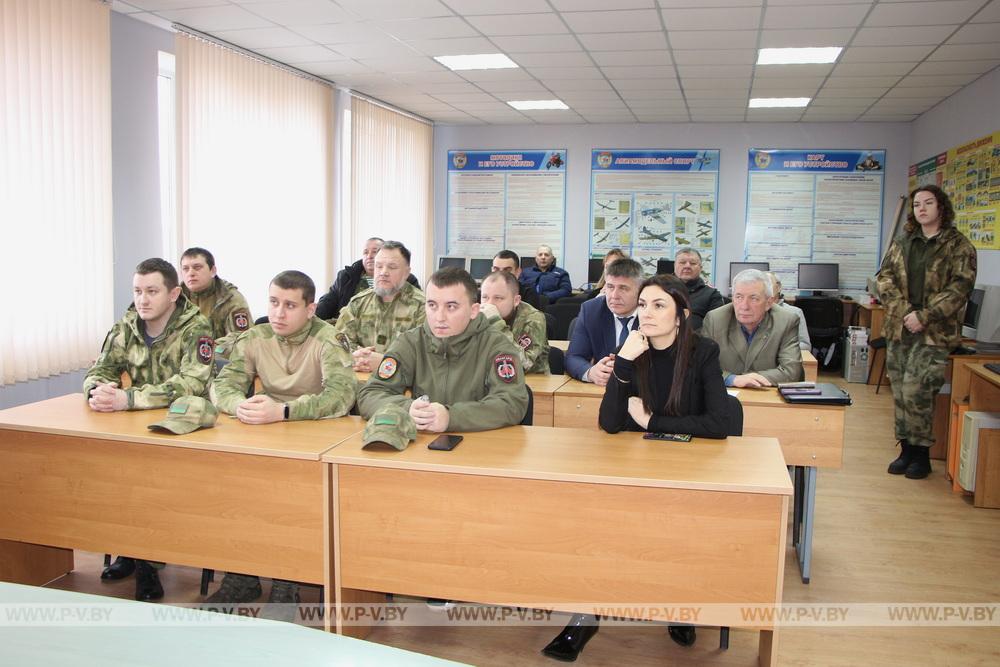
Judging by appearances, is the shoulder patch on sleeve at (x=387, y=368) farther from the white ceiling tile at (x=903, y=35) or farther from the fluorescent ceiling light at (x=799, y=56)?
the fluorescent ceiling light at (x=799, y=56)

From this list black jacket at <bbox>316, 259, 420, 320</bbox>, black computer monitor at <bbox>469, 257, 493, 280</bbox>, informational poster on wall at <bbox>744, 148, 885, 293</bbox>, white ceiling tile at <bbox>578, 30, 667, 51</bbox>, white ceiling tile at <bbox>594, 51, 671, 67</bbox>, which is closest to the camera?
white ceiling tile at <bbox>578, 30, 667, 51</bbox>

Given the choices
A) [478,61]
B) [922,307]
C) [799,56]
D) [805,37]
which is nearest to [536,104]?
[478,61]

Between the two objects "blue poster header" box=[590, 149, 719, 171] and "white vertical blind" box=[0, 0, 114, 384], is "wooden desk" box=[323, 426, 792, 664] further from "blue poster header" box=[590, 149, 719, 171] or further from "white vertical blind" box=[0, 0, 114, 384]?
"blue poster header" box=[590, 149, 719, 171]

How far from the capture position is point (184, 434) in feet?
8.15

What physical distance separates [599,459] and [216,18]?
478 centimetres

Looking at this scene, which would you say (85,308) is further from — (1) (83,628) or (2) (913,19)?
(2) (913,19)

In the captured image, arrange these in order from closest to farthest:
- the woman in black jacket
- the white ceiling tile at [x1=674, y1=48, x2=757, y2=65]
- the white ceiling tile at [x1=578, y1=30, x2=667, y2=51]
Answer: the woman in black jacket < the white ceiling tile at [x1=578, y1=30, x2=667, y2=51] < the white ceiling tile at [x1=674, y1=48, x2=757, y2=65]

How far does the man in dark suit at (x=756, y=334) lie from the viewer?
12.3 ft

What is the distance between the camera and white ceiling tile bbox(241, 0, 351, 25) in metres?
5.14

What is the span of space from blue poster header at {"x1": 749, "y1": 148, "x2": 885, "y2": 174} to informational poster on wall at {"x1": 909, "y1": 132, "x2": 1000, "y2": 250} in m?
1.69

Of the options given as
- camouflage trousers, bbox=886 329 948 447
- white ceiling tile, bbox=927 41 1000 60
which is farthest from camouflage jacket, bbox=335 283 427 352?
white ceiling tile, bbox=927 41 1000 60

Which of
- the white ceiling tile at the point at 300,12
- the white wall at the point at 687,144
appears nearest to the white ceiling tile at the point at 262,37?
the white ceiling tile at the point at 300,12

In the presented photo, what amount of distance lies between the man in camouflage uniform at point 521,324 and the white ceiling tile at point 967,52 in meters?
4.17

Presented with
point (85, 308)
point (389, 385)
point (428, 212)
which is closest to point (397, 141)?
point (428, 212)
